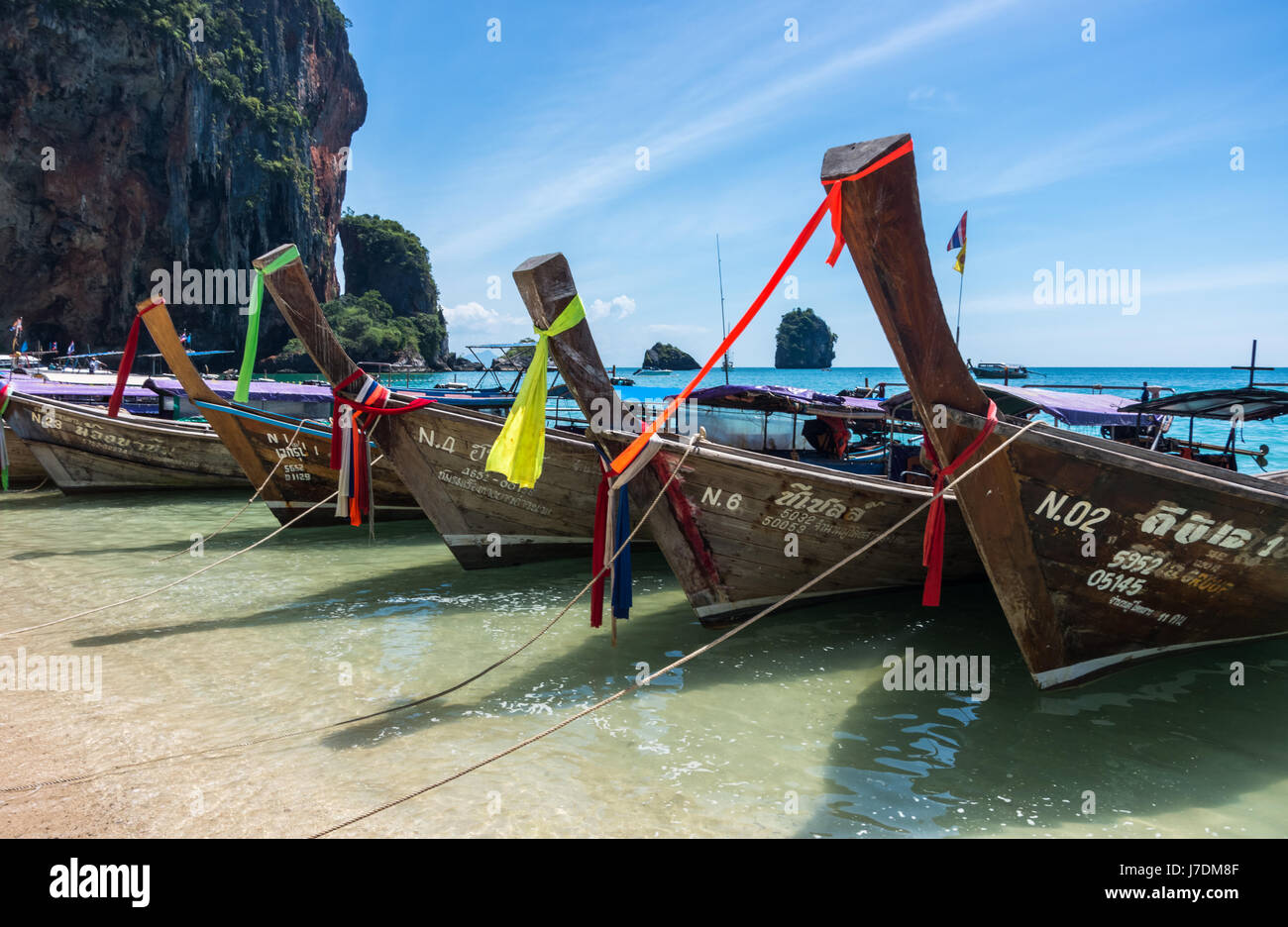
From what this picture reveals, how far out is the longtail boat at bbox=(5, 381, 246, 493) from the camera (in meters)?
12.6

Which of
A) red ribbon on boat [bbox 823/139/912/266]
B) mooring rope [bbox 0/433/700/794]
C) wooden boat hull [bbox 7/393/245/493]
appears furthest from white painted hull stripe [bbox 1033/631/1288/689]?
wooden boat hull [bbox 7/393/245/493]

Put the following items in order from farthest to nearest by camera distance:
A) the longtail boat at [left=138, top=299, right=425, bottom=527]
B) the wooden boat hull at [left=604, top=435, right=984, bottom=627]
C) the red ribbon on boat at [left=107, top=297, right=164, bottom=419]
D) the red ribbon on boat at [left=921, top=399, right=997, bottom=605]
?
1. the longtail boat at [left=138, top=299, right=425, bottom=527]
2. the red ribbon on boat at [left=107, top=297, right=164, bottom=419]
3. the wooden boat hull at [left=604, top=435, right=984, bottom=627]
4. the red ribbon on boat at [left=921, top=399, right=997, bottom=605]

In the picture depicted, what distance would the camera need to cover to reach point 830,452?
14656mm

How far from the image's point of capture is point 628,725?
15.5 feet

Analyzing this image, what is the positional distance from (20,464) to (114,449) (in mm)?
3118

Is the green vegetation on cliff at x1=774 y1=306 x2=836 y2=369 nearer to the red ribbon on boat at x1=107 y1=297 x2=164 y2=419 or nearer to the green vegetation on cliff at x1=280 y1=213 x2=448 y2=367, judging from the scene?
the green vegetation on cliff at x1=280 y1=213 x2=448 y2=367

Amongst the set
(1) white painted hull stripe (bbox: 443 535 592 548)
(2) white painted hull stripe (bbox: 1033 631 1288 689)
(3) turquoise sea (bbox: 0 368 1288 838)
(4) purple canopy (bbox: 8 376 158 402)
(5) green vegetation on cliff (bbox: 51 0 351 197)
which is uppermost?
(5) green vegetation on cliff (bbox: 51 0 351 197)

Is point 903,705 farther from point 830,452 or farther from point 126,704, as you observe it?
point 830,452

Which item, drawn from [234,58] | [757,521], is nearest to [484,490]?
[757,521]

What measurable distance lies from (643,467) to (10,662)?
15.9ft

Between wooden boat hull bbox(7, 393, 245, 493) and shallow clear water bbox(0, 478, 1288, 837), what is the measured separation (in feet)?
19.5

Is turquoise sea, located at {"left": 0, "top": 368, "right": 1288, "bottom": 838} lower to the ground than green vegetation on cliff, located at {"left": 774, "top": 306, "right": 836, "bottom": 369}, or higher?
lower
